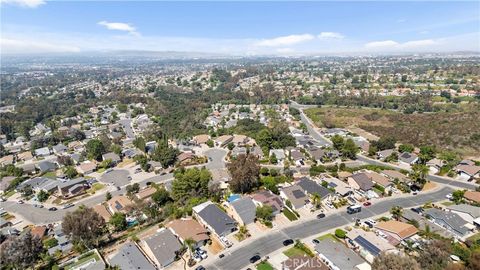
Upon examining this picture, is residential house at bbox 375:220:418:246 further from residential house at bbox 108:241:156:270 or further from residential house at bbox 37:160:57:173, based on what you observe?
residential house at bbox 37:160:57:173

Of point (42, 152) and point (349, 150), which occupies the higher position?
point (349, 150)

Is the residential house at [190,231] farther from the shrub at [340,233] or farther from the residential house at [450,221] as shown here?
the residential house at [450,221]

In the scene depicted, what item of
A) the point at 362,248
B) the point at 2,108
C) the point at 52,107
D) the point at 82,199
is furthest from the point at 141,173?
the point at 2,108

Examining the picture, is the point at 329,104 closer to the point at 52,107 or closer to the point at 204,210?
the point at 204,210

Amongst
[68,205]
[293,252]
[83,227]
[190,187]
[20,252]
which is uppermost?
[83,227]

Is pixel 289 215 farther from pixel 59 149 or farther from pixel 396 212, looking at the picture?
pixel 59 149

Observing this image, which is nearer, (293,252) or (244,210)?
(293,252)

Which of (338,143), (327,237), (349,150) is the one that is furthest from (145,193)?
(338,143)
